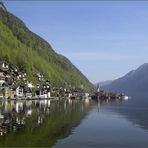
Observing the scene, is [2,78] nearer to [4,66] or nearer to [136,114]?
[4,66]

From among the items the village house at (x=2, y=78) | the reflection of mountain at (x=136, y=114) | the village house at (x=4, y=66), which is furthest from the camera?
the village house at (x=4, y=66)

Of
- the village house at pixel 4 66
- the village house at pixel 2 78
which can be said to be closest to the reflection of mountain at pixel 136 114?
the village house at pixel 2 78

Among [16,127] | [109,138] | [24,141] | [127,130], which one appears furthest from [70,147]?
[127,130]

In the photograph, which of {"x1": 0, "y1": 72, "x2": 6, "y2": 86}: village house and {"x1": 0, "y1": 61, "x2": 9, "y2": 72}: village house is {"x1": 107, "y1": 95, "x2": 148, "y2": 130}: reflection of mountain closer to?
{"x1": 0, "y1": 72, "x2": 6, "y2": 86}: village house

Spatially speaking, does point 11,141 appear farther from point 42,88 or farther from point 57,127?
point 42,88

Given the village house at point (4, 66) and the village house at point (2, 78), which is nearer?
the village house at point (2, 78)

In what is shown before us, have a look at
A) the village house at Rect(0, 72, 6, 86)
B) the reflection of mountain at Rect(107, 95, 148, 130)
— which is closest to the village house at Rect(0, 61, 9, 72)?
the village house at Rect(0, 72, 6, 86)

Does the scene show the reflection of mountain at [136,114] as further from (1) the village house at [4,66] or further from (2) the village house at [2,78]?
(1) the village house at [4,66]

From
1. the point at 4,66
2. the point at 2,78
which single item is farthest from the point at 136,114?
the point at 4,66

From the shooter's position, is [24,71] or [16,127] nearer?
[16,127]

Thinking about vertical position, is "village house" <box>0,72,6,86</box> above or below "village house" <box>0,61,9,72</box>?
below

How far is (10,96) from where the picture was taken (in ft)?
497

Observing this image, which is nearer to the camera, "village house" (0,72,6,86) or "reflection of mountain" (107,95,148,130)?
"reflection of mountain" (107,95,148,130)

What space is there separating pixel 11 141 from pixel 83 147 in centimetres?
737
